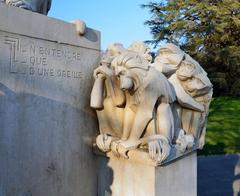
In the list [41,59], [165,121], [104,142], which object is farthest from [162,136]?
[41,59]

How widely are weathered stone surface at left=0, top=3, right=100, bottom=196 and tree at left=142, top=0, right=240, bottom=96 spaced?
70.3 ft

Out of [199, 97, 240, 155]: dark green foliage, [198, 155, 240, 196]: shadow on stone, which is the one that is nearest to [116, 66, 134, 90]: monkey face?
[198, 155, 240, 196]: shadow on stone

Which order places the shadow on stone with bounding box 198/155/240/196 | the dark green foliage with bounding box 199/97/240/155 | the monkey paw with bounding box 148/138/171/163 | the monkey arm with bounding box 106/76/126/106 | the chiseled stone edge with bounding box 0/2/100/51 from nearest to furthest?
the chiseled stone edge with bounding box 0/2/100/51, the monkey paw with bounding box 148/138/171/163, the monkey arm with bounding box 106/76/126/106, the shadow on stone with bounding box 198/155/240/196, the dark green foliage with bounding box 199/97/240/155

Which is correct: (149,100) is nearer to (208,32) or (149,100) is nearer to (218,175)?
(218,175)

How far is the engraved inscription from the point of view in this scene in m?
2.87

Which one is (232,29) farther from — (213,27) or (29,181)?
(29,181)

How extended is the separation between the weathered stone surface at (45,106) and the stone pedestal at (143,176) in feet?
0.53

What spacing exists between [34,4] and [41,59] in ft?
2.39

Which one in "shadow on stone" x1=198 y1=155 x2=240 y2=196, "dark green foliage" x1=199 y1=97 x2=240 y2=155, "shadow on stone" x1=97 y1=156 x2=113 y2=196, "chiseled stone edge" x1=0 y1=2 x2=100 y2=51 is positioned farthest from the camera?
"dark green foliage" x1=199 y1=97 x2=240 y2=155

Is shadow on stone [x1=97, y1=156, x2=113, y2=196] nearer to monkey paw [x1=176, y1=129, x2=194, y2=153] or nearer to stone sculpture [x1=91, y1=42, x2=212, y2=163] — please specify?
stone sculpture [x1=91, y1=42, x2=212, y2=163]

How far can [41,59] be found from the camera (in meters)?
3.09

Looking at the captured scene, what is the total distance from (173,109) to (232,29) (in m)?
24.6

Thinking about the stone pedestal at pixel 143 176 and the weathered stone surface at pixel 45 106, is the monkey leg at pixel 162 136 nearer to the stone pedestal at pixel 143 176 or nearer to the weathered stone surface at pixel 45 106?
the stone pedestal at pixel 143 176

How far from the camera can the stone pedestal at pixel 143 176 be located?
3133 millimetres
